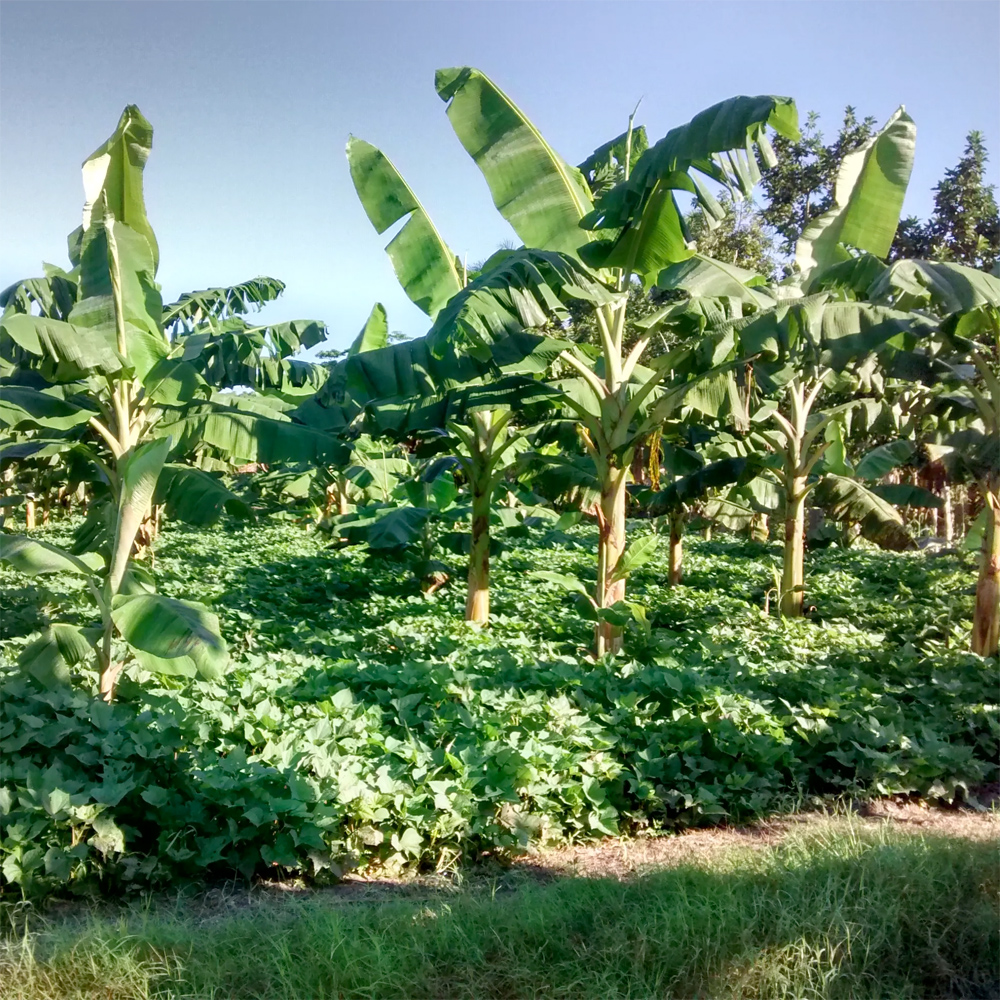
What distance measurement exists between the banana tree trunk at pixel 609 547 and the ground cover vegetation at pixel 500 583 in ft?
0.10

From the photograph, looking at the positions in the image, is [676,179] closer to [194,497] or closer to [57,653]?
[194,497]

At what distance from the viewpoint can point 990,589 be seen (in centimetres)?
776

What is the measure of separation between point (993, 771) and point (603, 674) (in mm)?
2537

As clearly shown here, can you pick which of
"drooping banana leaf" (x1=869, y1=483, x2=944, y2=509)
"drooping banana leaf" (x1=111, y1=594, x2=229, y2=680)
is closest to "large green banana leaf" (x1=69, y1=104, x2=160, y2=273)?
"drooping banana leaf" (x1=111, y1=594, x2=229, y2=680)

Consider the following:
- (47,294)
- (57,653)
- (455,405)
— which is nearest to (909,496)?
(455,405)

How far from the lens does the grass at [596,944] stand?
321cm

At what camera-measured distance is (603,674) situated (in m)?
6.39

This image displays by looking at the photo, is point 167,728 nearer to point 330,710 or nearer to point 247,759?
point 247,759

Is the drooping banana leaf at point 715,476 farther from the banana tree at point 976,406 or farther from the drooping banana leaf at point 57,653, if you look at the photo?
the drooping banana leaf at point 57,653

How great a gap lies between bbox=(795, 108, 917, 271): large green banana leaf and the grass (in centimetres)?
572

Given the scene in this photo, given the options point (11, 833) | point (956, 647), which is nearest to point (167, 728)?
point (11, 833)

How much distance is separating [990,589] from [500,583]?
222 inches

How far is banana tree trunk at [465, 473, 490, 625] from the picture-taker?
9.38 metres

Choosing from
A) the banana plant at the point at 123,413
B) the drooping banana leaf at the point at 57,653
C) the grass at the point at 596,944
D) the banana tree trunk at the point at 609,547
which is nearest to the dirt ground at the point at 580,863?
the grass at the point at 596,944
